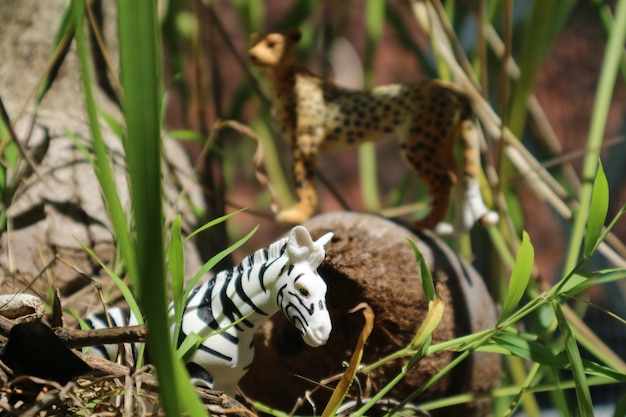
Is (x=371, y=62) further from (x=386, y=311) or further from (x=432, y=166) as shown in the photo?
(x=386, y=311)

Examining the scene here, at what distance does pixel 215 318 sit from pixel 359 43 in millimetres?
1455

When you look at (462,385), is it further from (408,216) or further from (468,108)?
(408,216)

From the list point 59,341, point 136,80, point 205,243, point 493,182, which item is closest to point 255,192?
point 205,243

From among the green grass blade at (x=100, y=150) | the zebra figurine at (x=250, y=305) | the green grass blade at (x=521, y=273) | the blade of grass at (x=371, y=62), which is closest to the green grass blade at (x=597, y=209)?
the green grass blade at (x=521, y=273)

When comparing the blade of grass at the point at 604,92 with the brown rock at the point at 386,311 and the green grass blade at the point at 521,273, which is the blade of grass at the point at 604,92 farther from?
the green grass blade at the point at 521,273

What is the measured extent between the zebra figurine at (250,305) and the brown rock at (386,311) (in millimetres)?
105

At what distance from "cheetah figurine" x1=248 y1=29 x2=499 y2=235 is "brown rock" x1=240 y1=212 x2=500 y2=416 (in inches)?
1.9

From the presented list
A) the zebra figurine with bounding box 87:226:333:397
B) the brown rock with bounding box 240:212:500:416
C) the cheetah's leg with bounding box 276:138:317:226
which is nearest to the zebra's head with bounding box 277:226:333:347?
the zebra figurine with bounding box 87:226:333:397

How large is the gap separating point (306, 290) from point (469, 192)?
0.99ft

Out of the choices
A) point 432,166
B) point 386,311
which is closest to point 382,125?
point 432,166

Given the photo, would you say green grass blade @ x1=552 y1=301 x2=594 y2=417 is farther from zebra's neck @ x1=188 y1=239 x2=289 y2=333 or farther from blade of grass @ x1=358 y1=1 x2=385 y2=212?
blade of grass @ x1=358 y1=1 x2=385 y2=212

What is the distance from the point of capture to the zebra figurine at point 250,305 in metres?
0.50

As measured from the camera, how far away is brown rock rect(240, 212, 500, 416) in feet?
2.12

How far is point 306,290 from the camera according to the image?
50 cm
